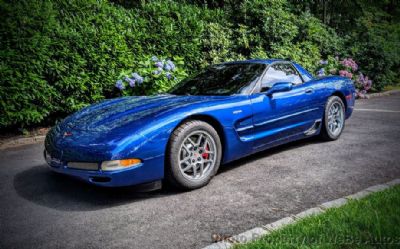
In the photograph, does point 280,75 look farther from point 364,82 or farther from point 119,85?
point 364,82

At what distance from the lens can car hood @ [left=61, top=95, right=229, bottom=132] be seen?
332 cm

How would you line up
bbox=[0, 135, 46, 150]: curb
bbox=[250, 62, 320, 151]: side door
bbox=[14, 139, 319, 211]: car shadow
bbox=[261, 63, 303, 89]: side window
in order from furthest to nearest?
1. bbox=[0, 135, 46, 150]: curb
2. bbox=[261, 63, 303, 89]: side window
3. bbox=[250, 62, 320, 151]: side door
4. bbox=[14, 139, 319, 211]: car shadow

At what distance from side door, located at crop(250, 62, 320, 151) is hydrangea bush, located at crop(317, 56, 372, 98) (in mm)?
5759

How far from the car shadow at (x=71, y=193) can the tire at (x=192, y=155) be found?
19 cm

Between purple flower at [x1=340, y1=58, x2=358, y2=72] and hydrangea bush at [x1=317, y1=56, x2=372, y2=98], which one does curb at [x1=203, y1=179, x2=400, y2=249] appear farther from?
purple flower at [x1=340, y1=58, x2=358, y2=72]

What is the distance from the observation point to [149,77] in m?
7.06

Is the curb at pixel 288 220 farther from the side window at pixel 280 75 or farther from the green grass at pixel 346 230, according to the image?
the side window at pixel 280 75

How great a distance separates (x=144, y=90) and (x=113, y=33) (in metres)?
1.25

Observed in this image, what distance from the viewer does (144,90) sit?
720 cm

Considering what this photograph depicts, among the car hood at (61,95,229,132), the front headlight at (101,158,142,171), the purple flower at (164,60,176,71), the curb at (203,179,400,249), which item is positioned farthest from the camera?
the purple flower at (164,60,176,71)

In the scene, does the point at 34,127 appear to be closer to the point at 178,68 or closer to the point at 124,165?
the point at 178,68

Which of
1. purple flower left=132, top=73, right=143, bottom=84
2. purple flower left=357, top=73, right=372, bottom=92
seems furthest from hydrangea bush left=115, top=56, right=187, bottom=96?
purple flower left=357, top=73, right=372, bottom=92

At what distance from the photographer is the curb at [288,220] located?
2352 mm

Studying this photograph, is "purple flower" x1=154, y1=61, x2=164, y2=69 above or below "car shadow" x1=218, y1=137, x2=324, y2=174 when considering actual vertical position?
above
